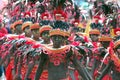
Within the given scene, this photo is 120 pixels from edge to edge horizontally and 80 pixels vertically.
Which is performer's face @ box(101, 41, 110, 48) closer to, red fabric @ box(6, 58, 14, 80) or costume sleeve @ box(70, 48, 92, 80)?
costume sleeve @ box(70, 48, 92, 80)

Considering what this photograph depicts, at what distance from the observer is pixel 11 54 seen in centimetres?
815

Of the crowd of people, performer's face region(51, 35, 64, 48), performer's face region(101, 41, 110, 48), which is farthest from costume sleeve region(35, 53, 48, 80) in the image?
performer's face region(101, 41, 110, 48)

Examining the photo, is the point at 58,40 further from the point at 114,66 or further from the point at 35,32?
the point at 35,32

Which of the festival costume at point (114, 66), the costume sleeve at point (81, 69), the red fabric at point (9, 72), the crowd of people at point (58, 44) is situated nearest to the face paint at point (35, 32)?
the crowd of people at point (58, 44)

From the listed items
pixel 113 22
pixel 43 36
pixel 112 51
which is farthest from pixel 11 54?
pixel 113 22

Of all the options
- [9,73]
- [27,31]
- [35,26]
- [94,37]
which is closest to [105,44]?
[94,37]

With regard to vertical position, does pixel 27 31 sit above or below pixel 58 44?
below

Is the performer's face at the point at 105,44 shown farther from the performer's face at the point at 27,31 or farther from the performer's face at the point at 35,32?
the performer's face at the point at 27,31

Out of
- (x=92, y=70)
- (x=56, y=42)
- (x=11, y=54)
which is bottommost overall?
(x=92, y=70)

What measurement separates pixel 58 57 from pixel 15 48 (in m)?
1.51

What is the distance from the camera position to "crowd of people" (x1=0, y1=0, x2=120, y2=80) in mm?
6574

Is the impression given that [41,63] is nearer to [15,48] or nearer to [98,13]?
[15,48]

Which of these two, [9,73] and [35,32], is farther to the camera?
[9,73]

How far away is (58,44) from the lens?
6570mm
